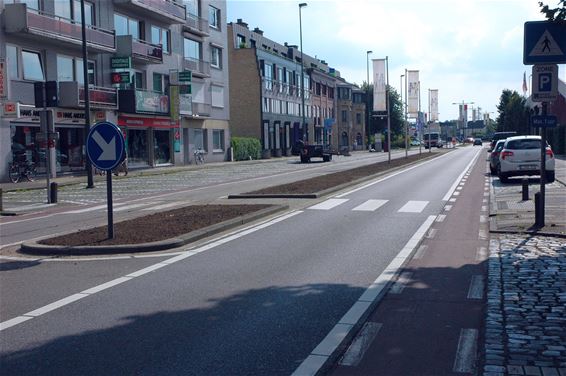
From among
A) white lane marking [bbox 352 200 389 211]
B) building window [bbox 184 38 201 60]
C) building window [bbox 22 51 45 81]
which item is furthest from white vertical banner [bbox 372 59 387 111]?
white lane marking [bbox 352 200 389 211]

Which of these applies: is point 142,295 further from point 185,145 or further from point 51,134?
point 185,145

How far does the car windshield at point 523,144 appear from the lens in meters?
23.6

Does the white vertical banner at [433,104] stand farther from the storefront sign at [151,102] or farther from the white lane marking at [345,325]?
the white lane marking at [345,325]

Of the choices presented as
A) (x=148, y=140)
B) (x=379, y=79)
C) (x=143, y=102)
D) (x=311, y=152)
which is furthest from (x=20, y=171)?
(x=311, y=152)

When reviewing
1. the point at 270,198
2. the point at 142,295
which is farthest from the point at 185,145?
the point at 142,295

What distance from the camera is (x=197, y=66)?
51656 millimetres

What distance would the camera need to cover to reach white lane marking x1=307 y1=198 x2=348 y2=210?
671 inches

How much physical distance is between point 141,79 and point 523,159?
28.3m

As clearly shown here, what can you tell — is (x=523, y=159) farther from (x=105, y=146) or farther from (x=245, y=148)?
(x=245, y=148)

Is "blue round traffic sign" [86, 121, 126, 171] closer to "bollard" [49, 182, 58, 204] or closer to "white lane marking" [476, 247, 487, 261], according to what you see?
"white lane marking" [476, 247, 487, 261]

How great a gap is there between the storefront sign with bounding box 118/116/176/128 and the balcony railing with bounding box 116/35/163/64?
147 inches

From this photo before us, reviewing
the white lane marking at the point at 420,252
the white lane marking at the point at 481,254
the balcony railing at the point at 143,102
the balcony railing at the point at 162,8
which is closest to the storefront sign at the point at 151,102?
the balcony railing at the point at 143,102

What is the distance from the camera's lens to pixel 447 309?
6766mm

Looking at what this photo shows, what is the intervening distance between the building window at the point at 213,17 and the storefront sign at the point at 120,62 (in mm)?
18000
